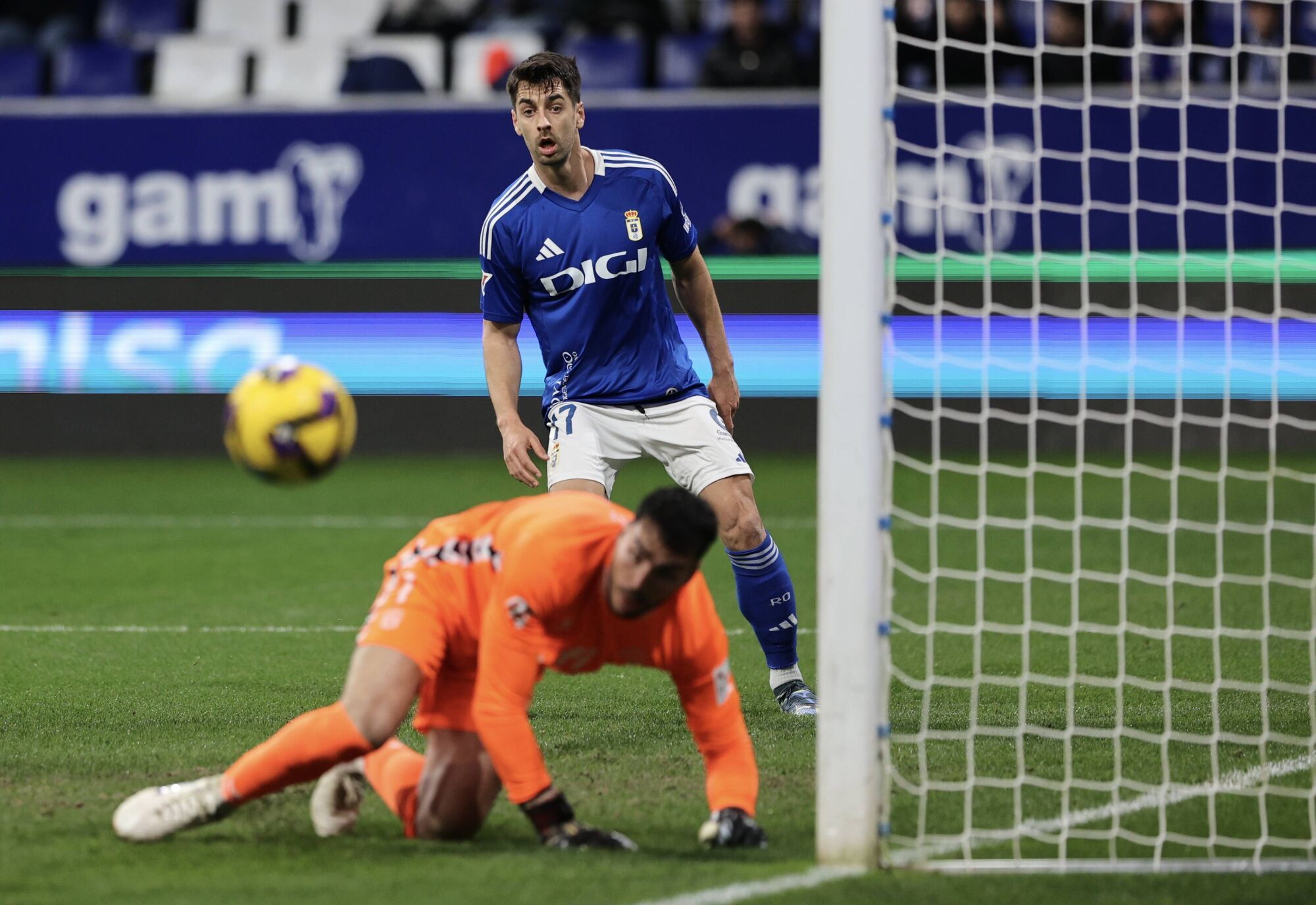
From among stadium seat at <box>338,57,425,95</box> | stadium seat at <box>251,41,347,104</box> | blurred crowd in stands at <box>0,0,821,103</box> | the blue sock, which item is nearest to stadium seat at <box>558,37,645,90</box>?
blurred crowd in stands at <box>0,0,821,103</box>

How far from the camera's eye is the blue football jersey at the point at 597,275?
5.46m

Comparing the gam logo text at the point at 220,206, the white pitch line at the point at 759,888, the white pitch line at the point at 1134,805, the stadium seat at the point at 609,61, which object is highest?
the stadium seat at the point at 609,61

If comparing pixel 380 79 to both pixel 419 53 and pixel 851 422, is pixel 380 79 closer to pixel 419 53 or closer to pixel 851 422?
pixel 419 53

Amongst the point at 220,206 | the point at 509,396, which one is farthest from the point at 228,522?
the point at 509,396

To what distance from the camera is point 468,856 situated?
3984 millimetres

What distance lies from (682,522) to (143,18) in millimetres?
15009

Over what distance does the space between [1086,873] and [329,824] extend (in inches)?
72.8

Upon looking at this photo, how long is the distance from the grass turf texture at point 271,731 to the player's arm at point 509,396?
0.87 m

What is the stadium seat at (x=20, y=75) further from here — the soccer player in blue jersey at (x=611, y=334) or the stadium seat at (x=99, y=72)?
the soccer player in blue jersey at (x=611, y=334)

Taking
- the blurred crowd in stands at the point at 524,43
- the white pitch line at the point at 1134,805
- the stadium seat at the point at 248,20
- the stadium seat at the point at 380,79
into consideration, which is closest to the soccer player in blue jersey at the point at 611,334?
the white pitch line at the point at 1134,805

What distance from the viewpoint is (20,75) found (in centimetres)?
1580

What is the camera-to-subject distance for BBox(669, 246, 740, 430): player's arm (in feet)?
18.5

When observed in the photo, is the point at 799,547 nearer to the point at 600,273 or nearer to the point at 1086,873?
the point at 600,273

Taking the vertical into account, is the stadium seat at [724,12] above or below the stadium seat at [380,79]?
above
